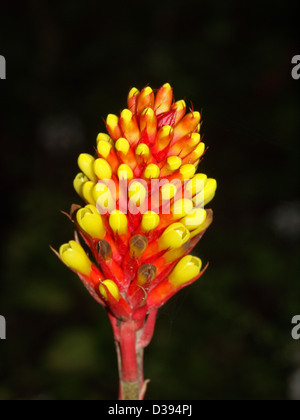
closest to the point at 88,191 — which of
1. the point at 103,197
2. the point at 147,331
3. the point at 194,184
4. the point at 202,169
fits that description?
the point at 103,197

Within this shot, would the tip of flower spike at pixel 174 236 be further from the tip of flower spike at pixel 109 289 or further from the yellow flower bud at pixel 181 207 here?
the tip of flower spike at pixel 109 289

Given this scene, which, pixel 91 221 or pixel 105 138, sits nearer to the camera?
pixel 91 221

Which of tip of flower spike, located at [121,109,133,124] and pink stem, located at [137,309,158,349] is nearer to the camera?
tip of flower spike, located at [121,109,133,124]

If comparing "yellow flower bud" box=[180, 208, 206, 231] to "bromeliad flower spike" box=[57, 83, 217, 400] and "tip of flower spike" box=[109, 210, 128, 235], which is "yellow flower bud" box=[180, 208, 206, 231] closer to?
"bromeliad flower spike" box=[57, 83, 217, 400]

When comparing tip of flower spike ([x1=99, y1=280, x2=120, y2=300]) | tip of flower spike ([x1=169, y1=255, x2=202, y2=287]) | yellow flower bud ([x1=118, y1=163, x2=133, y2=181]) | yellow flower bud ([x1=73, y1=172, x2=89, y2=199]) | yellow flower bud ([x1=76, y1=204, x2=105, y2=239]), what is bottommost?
tip of flower spike ([x1=99, y1=280, x2=120, y2=300])

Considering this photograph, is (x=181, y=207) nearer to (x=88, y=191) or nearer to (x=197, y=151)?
(x=197, y=151)

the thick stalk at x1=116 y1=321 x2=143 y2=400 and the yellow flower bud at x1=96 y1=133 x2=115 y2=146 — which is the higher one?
the yellow flower bud at x1=96 y1=133 x2=115 y2=146

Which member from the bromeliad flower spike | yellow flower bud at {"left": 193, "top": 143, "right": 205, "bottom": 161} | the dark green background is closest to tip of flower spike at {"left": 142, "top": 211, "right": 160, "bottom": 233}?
the bromeliad flower spike
